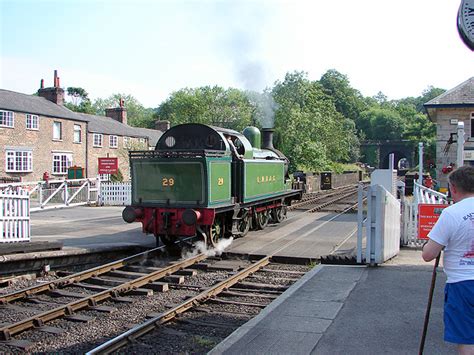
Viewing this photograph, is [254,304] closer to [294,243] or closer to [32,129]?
[294,243]

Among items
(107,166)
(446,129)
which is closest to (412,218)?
(446,129)

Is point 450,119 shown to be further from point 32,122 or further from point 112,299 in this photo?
point 32,122

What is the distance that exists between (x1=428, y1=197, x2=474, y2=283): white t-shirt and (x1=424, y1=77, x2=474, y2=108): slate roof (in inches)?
789

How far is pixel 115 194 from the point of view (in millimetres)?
22672

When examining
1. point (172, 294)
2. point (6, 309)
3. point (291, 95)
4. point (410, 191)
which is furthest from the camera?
point (291, 95)

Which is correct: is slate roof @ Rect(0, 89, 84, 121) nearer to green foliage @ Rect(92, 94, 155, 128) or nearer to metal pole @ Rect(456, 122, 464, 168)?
metal pole @ Rect(456, 122, 464, 168)

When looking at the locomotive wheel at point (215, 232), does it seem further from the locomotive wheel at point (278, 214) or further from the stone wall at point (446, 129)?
the stone wall at point (446, 129)

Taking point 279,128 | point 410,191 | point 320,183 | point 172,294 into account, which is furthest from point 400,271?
point 279,128

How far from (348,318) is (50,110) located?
32.2 metres

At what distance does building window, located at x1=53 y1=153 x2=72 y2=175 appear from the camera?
111ft

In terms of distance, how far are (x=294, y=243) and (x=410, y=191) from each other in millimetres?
17788

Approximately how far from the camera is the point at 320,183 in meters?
35.1

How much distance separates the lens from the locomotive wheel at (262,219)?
1373 centimetres

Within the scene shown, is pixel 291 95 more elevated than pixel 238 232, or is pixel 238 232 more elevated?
pixel 291 95
